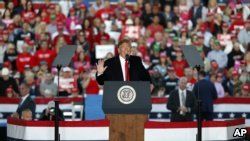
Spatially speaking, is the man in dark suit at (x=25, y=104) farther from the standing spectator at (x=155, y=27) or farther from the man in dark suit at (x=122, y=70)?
the standing spectator at (x=155, y=27)

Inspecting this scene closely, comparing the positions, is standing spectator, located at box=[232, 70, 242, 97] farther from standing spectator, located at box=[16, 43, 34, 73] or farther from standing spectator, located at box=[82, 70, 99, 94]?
standing spectator, located at box=[16, 43, 34, 73]

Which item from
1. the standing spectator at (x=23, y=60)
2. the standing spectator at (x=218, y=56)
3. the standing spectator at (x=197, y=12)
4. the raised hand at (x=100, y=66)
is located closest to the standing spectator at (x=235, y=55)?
the standing spectator at (x=218, y=56)

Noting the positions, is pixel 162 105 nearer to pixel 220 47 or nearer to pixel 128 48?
pixel 220 47

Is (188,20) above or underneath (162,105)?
above

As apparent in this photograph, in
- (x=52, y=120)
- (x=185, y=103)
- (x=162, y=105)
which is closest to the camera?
(x=52, y=120)

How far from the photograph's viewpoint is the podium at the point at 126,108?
16.6 m

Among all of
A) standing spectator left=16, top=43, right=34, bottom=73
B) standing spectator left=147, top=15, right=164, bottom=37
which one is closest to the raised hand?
standing spectator left=16, top=43, right=34, bottom=73

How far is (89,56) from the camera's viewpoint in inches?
1066

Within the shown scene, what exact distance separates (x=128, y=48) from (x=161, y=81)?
8360 mm

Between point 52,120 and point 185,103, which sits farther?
point 185,103

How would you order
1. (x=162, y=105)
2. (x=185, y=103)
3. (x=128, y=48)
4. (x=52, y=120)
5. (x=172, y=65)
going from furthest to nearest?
(x=172, y=65), (x=162, y=105), (x=185, y=103), (x=52, y=120), (x=128, y=48)

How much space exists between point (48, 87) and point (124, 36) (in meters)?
3.56

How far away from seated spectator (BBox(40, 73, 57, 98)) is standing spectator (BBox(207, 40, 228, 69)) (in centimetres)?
419

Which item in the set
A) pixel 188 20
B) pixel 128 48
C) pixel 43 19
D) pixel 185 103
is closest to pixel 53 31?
pixel 43 19
